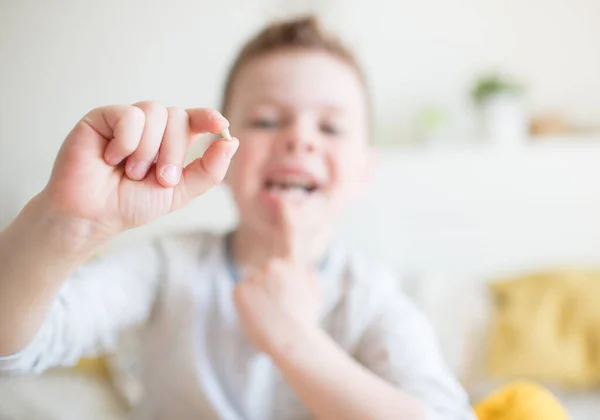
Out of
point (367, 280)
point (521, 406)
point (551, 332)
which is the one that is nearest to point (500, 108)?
point (551, 332)

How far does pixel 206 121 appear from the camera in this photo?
0.96ft

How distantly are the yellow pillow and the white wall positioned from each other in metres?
0.25

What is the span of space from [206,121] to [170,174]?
0.12ft

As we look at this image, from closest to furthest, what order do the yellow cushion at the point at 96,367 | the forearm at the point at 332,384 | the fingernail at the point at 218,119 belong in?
the fingernail at the point at 218,119 < the forearm at the point at 332,384 < the yellow cushion at the point at 96,367

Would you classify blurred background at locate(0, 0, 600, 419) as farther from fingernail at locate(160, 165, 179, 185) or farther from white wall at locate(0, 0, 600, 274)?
fingernail at locate(160, 165, 179, 185)

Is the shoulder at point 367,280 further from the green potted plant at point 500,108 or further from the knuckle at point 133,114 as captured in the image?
the green potted plant at point 500,108

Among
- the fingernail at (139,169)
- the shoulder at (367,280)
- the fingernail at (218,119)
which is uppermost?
the fingernail at (218,119)

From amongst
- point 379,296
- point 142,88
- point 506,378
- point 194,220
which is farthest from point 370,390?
point 506,378

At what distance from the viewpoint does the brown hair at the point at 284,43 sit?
564mm

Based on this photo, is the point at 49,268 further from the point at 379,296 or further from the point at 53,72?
the point at 379,296

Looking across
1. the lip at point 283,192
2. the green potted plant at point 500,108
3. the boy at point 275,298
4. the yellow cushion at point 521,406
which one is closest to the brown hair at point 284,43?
the boy at point 275,298

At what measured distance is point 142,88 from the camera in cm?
41

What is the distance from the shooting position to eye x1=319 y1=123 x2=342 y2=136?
0.54m

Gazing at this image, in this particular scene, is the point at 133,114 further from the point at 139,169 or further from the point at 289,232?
the point at 289,232
